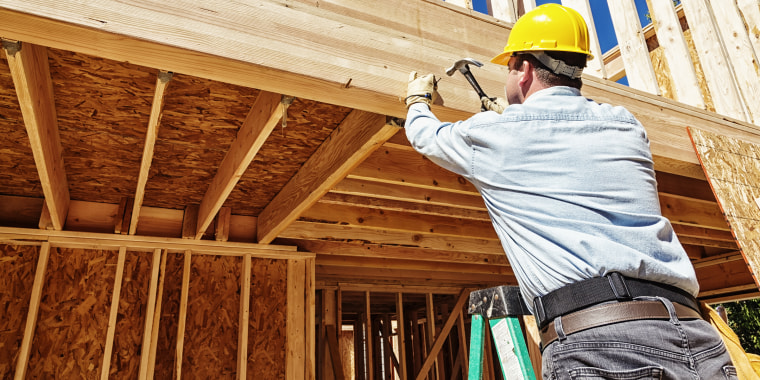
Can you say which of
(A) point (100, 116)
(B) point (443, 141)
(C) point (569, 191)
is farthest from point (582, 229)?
(A) point (100, 116)

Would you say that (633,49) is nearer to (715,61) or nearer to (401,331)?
(715,61)

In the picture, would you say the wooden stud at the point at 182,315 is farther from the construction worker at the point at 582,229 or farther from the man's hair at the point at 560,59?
the man's hair at the point at 560,59

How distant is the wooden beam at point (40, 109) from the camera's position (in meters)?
1.90

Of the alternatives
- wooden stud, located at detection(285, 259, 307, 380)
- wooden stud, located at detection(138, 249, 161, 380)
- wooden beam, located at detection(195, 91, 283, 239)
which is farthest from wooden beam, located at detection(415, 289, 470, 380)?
wooden beam, located at detection(195, 91, 283, 239)


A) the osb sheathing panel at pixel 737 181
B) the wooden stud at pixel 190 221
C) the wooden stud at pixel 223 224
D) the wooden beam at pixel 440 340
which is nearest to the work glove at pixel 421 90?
the osb sheathing panel at pixel 737 181

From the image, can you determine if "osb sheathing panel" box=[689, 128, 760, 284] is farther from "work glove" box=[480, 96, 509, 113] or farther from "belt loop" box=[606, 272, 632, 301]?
"belt loop" box=[606, 272, 632, 301]

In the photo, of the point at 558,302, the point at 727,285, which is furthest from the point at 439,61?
the point at 727,285

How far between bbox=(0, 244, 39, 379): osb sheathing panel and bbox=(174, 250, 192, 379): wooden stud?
1.16 metres

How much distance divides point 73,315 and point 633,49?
193 inches

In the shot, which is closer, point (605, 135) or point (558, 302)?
point (558, 302)

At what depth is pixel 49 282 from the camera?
400cm

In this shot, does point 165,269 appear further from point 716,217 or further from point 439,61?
point 716,217

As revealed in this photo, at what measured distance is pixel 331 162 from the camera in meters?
3.06

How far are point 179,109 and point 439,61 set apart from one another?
5.15ft
